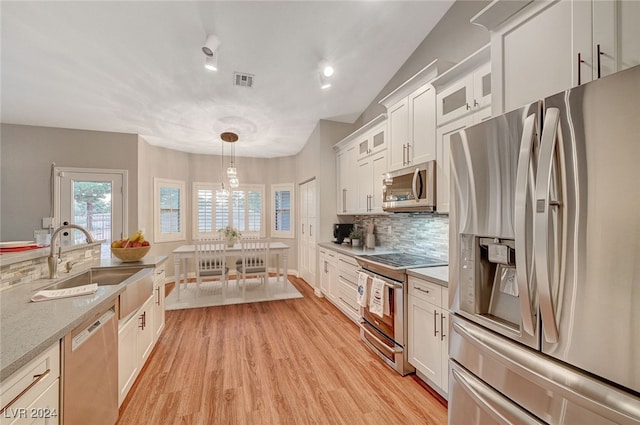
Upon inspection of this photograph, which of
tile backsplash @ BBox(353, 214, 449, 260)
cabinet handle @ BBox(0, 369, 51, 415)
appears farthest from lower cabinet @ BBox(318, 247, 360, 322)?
cabinet handle @ BBox(0, 369, 51, 415)

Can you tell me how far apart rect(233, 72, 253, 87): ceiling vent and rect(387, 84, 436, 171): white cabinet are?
1.76 m

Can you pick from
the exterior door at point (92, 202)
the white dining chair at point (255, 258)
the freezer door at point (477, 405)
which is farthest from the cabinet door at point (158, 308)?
the freezer door at point (477, 405)

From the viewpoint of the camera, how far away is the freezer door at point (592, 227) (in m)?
0.79

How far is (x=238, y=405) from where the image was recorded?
1897mm

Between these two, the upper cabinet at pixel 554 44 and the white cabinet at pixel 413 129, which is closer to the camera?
the upper cabinet at pixel 554 44

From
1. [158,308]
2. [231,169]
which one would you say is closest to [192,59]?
[231,169]

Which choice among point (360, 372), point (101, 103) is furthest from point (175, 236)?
point (360, 372)

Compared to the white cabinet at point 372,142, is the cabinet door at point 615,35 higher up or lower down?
lower down

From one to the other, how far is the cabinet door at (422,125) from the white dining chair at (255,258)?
9.39 ft

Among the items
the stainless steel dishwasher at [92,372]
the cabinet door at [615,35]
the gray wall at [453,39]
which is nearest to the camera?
the cabinet door at [615,35]

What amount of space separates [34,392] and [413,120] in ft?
10.2

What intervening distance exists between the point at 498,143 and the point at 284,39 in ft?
7.86

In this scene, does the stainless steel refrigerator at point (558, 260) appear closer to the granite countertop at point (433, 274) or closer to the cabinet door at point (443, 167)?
the granite countertop at point (433, 274)

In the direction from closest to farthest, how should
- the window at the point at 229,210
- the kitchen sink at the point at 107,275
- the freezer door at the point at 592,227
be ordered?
1. the freezer door at the point at 592,227
2. the kitchen sink at the point at 107,275
3. the window at the point at 229,210
